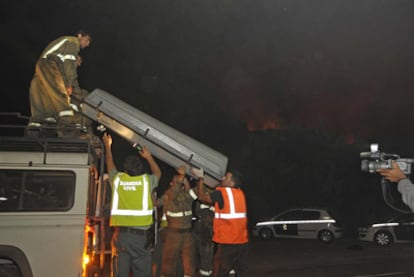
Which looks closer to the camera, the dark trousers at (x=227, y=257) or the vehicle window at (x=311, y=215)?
the dark trousers at (x=227, y=257)

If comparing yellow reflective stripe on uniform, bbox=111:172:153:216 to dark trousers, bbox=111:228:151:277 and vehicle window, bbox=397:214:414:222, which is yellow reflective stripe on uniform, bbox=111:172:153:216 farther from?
vehicle window, bbox=397:214:414:222

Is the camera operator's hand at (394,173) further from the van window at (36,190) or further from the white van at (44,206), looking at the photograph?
the van window at (36,190)

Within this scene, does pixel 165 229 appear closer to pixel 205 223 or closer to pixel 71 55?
pixel 205 223

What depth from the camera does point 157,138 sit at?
5.32 meters

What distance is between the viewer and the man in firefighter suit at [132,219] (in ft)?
16.2

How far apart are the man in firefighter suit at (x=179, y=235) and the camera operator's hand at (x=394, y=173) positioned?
399cm

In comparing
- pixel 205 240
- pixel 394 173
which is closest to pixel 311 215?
pixel 205 240

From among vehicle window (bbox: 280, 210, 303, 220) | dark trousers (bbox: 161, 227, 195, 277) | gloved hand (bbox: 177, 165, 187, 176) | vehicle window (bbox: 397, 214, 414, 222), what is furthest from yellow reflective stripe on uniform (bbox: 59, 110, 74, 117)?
vehicle window (bbox: 397, 214, 414, 222)

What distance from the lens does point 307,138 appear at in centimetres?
2850

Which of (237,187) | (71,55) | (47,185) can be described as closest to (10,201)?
(47,185)

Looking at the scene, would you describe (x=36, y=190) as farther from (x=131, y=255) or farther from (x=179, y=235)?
(x=179, y=235)

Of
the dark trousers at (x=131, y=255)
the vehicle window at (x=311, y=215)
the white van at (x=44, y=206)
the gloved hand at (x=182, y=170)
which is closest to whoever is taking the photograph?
the white van at (x=44, y=206)

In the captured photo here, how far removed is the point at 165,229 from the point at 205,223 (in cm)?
92

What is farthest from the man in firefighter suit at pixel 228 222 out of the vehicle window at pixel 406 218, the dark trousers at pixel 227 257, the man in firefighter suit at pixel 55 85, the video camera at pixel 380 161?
the vehicle window at pixel 406 218
